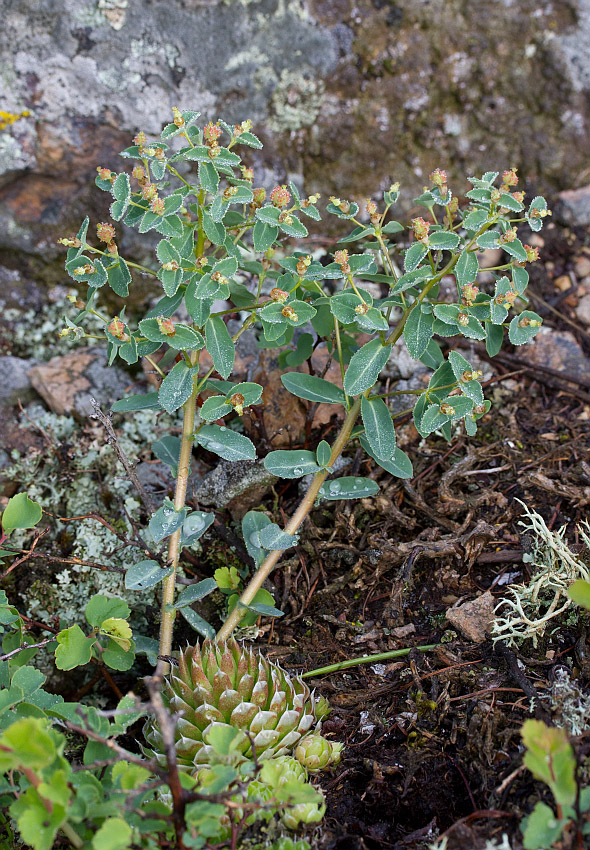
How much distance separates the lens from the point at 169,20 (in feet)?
9.95

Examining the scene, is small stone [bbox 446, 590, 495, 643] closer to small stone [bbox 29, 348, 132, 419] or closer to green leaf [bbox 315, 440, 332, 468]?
green leaf [bbox 315, 440, 332, 468]

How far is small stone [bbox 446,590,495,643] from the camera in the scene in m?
2.06

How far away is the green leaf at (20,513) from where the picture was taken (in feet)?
6.51

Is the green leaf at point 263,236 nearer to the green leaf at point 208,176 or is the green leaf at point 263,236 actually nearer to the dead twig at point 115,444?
the green leaf at point 208,176

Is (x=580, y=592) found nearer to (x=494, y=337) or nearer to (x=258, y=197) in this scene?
(x=494, y=337)

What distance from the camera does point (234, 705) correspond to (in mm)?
1877

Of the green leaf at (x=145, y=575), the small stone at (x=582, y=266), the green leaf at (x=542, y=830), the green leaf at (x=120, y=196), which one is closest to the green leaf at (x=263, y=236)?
the green leaf at (x=120, y=196)

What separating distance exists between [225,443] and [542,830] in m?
1.26

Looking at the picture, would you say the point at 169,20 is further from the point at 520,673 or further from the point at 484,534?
the point at 520,673

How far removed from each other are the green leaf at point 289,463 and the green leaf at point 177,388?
0.32 metres

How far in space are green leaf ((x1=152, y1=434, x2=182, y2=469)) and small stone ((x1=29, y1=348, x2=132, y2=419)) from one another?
77cm

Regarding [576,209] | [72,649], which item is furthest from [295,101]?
[72,649]

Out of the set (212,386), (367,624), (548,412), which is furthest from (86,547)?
(548,412)

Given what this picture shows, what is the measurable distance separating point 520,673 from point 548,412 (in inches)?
48.7
